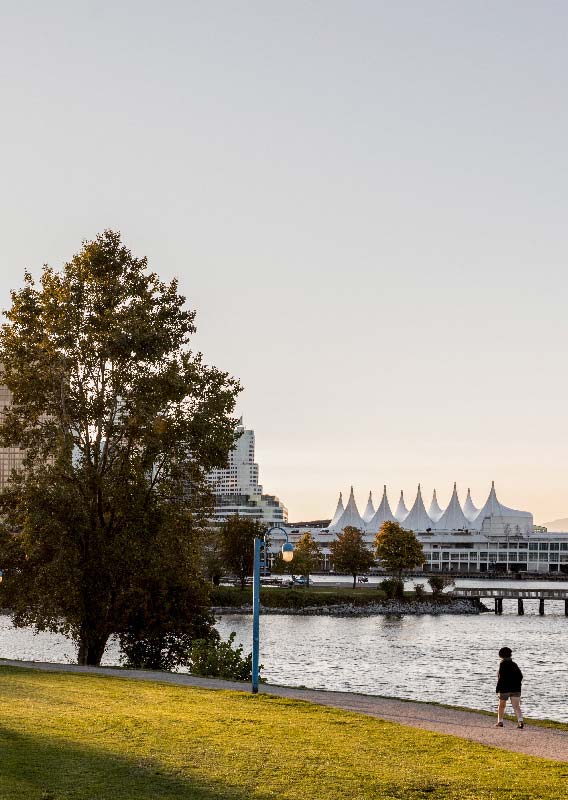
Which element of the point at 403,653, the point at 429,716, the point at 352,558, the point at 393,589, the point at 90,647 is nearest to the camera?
the point at 429,716

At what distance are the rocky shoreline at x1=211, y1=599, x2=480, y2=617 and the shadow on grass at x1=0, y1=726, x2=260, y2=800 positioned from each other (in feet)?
306

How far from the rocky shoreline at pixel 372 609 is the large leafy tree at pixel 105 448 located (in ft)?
223

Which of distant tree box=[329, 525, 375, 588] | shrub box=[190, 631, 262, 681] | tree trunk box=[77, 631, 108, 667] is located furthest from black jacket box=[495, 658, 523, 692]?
distant tree box=[329, 525, 375, 588]

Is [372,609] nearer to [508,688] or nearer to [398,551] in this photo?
[398,551]

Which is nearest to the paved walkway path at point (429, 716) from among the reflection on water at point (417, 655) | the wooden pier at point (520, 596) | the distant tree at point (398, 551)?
the reflection on water at point (417, 655)

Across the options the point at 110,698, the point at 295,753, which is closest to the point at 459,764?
the point at 295,753

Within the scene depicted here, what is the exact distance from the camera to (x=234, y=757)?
18.9 meters

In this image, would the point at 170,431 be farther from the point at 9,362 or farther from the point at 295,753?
the point at 295,753

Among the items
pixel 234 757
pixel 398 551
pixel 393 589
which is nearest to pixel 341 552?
pixel 398 551

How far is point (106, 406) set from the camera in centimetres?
4566

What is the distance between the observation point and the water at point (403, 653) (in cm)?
5194

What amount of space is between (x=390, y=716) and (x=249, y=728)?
185 inches

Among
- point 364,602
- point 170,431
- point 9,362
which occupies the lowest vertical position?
point 364,602

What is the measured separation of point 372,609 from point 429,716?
9566cm
